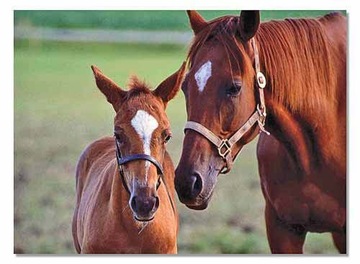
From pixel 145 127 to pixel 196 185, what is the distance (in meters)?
0.27

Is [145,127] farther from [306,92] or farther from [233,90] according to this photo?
[306,92]

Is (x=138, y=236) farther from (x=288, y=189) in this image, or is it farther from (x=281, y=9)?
(x=281, y=9)

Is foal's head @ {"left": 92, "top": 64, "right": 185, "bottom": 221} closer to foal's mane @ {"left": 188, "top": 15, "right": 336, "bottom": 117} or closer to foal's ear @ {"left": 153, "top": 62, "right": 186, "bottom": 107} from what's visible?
foal's ear @ {"left": 153, "top": 62, "right": 186, "bottom": 107}

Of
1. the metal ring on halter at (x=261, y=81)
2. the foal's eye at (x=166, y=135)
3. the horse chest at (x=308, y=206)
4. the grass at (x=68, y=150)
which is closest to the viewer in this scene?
the metal ring on halter at (x=261, y=81)

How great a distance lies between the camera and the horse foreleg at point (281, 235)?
2785 millimetres

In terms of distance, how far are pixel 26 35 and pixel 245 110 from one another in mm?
953

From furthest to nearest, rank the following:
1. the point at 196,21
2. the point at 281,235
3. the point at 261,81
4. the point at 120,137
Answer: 1. the point at 281,235
2. the point at 196,21
3. the point at 120,137
4. the point at 261,81

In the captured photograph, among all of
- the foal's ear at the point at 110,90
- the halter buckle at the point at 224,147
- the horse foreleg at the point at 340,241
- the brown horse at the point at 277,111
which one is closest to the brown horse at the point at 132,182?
the foal's ear at the point at 110,90

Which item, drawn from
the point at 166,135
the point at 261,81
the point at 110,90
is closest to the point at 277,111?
the point at 261,81

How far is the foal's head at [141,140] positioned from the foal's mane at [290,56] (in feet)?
0.74

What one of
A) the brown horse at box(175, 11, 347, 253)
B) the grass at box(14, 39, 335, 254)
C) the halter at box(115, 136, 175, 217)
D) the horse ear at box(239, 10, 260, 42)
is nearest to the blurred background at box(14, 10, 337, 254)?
the grass at box(14, 39, 335, 254)

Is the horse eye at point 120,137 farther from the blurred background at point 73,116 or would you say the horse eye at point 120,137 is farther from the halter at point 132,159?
the blurred background at point 73,116

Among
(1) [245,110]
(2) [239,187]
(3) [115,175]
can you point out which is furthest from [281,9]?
(3) [115,175]

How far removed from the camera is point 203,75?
2.51 metres
